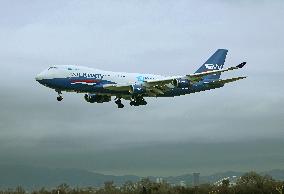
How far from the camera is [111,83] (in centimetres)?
11056

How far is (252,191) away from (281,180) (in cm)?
1169

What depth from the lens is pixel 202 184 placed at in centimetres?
11038

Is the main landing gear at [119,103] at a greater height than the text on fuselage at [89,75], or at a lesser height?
lesser

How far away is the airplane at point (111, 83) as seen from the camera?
105812 millimetres

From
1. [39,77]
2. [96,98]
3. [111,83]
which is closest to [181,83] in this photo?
[111,83]

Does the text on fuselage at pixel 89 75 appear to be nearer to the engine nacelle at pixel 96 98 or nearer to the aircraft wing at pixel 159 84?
the aircraft wing at pixel 159 84

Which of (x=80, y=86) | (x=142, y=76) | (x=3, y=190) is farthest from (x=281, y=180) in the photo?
(x=3, y=190)

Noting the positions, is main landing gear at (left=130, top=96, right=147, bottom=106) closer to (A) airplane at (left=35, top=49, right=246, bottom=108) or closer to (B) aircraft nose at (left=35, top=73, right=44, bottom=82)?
(A) airplane at (left=35, top=49, right=246, bottom=108)

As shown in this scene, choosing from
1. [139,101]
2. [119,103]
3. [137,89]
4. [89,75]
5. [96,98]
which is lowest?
[139,101]

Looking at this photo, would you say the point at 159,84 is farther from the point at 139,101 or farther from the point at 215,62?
the point at 215,62

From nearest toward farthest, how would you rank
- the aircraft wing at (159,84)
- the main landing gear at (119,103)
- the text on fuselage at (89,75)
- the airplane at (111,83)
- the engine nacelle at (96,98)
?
the airplane at (111,83)
the text on fuselage at (89,75)
the aircraft wing at (159,84)
the engine nacelle at (96,98)
the main landing gear at (119,103)

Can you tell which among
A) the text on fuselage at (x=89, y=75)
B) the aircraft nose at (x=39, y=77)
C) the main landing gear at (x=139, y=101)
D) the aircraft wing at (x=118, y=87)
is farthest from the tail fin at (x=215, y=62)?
the aircraft nose at (x=39, y=77)

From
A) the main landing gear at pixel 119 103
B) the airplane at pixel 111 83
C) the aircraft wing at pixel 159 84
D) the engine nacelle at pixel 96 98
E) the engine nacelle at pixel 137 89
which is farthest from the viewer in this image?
the main landing gear at pixel 119 103

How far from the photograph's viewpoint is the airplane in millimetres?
105812
